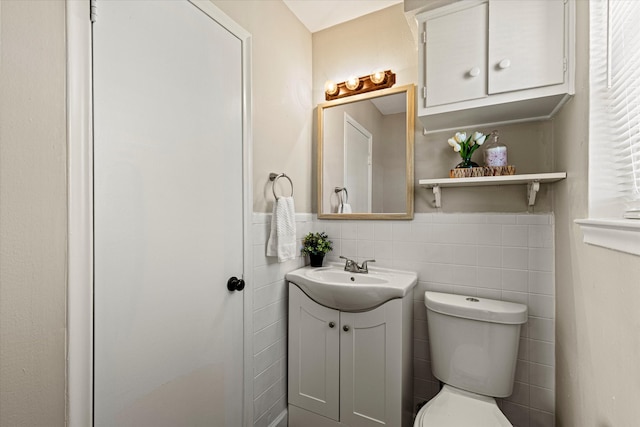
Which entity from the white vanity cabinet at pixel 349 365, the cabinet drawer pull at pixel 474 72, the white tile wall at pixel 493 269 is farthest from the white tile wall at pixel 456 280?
the cabinet drawer pull at pixel 474 72

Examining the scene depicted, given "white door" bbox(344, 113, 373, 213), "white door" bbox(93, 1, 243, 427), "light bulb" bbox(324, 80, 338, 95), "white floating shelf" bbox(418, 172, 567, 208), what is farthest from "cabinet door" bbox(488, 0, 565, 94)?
"white door" bbox(93, 1, 243, 427)

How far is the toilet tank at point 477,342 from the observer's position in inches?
50.3

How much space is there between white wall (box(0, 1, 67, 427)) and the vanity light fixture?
57.5 inches

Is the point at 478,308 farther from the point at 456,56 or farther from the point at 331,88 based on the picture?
the point at 331,88

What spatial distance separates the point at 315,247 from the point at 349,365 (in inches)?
27.4

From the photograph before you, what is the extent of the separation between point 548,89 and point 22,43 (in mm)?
1732

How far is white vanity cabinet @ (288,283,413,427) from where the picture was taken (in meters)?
1.42

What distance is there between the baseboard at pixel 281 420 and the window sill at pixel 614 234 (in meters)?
1.69

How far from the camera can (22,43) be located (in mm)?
694

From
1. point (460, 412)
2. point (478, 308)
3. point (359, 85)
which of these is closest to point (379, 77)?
point (359, 85)

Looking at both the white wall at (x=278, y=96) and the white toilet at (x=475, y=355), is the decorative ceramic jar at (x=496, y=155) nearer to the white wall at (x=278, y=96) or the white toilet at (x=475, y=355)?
the white toilet at (x=475, y=355)

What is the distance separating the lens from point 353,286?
4.63 ft

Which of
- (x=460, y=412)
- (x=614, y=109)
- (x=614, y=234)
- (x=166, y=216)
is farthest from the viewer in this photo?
(x=460, y=412)

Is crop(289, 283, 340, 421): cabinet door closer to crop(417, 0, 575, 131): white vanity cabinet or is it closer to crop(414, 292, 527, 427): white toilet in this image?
crop(414, 292, 527, 427): white toilet
